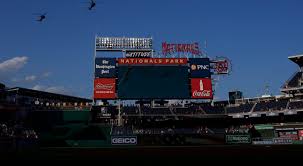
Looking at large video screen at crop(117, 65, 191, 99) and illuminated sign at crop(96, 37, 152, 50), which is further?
illuminated sign at crop(96, 37, 152, 50)

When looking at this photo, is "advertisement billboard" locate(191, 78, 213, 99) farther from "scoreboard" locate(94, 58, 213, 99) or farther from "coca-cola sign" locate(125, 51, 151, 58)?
"coca-cola sign" locate(125, 51, 151, 58)

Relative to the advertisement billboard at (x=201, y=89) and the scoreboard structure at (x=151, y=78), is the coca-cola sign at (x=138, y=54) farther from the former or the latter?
the advertisement billboard at (x=201, y=89)

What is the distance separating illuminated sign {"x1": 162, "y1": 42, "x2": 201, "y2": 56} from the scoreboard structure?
4.26m

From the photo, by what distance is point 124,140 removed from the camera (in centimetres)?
4694

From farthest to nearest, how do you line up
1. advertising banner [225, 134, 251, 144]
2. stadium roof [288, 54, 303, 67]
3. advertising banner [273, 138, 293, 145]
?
stadium roof [288, 54, 303, 67]
advertising banner [225, 134, 251, 144]
advertising banner [273, 138, 293, 145]

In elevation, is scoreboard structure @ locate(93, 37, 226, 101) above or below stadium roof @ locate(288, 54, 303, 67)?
below

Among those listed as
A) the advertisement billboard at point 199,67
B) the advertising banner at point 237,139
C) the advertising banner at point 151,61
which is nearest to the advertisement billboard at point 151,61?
the advertising banner at point 151,61

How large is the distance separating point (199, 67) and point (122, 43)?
13.4 metres

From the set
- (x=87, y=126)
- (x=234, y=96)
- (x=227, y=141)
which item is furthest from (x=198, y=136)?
(x=234, y=96)

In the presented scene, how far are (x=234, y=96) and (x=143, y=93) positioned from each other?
4587 cm

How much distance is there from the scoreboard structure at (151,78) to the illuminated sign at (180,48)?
168 inches

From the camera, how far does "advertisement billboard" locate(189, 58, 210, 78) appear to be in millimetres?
56094

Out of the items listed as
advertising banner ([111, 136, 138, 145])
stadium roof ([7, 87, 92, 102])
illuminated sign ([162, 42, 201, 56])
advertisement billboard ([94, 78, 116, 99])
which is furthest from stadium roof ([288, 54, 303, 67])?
stadium roof ([7, 87, 92, 102])

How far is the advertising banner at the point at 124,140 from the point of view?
4661 centimetres
